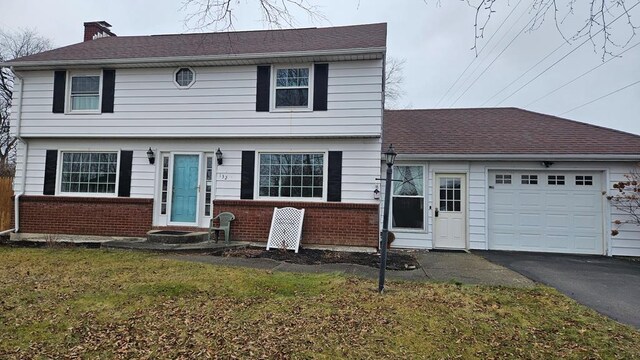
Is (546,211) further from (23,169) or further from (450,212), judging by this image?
(23,169)

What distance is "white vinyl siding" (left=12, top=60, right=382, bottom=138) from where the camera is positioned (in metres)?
9.12

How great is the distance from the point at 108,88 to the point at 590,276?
12.1 m

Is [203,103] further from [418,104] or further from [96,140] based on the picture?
[418,104]

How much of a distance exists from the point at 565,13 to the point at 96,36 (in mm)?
14788

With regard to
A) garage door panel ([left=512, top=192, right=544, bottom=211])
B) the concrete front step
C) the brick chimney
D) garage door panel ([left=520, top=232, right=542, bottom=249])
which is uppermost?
the brick chimney

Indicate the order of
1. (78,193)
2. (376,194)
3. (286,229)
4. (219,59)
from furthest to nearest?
(78,193)
(219,59)
(376,194)
(286,229)

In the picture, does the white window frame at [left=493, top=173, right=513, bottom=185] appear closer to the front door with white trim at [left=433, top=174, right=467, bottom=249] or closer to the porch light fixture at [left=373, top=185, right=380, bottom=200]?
the front door with white trim at [left=433, top=174, right=467, bottom=249]

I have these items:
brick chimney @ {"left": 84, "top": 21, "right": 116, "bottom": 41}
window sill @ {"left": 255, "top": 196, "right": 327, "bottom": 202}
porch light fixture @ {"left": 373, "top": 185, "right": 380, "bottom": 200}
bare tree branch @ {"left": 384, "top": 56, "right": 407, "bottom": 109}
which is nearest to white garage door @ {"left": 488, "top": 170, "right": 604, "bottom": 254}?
porch light fixture @ {"left": 373, "top": 185, "right": 380, "bottom": 200}

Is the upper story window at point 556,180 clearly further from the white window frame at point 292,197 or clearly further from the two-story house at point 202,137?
the white window frame at point 292,197

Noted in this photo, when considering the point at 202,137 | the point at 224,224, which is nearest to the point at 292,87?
the point at 202,137

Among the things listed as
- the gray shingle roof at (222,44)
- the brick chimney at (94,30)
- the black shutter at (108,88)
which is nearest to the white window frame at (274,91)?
the gray shingle roof at (222,44)

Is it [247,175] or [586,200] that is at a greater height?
[247,175]

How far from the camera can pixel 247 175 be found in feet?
31.5

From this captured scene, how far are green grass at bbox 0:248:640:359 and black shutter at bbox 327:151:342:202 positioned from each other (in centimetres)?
342
